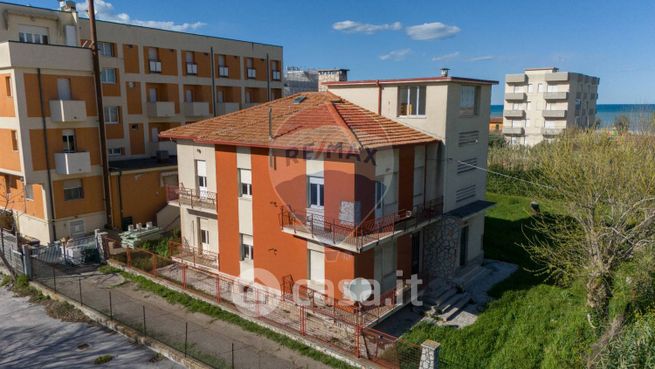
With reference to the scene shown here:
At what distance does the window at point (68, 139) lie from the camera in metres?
21.4

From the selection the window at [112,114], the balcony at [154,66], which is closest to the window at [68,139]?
the window at [112,114]

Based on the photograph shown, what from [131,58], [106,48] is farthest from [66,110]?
[131,58]

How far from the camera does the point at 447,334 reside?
1398 cm

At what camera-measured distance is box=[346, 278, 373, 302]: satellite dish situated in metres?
14.2

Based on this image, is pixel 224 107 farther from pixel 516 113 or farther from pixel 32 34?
pixel 516 113

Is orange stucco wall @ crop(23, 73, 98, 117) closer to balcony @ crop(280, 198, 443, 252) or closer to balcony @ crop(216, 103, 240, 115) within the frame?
balcony @ crop(216, 103, 240, 115)

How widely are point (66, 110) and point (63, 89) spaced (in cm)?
129

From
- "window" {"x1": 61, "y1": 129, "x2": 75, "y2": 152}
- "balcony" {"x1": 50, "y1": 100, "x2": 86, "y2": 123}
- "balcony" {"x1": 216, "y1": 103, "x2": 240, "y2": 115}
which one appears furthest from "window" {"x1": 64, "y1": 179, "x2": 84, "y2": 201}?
"balcony" {"x1": 216, "y1": 103, "x2": 240, "y2": 115}

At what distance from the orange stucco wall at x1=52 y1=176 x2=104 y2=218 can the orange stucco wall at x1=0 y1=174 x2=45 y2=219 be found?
0.69 meters

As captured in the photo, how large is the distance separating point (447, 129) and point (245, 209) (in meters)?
7.88

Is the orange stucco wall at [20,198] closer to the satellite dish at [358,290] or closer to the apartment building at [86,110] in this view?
the apartment building at [86,110]

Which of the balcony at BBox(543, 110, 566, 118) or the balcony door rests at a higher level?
the balcony door

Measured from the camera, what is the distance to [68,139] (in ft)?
70.8

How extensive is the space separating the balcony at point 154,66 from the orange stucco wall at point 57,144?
661 centimetres
